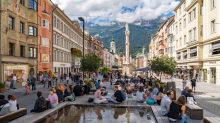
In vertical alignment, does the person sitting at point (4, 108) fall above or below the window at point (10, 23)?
below

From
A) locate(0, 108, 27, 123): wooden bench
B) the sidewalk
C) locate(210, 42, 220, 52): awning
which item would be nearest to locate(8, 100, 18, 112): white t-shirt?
locate(0, 108, 27, 123): wooden bench

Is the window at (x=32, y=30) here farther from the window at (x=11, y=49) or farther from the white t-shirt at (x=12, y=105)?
the white t-shirt at (x=12, y=105)

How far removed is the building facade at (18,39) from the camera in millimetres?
19781

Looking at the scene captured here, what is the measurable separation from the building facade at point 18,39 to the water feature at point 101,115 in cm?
1468

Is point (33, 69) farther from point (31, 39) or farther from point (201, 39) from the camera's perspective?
point (201, 39)

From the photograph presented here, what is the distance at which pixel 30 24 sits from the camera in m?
25.1

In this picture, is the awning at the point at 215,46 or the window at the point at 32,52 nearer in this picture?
the awning at the point at 215,46

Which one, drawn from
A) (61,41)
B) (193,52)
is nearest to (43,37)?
(61,41)

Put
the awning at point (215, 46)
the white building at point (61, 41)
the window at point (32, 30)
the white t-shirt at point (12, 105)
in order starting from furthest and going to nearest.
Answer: the white building at point (61, 41)
the window at point (32, 30)
the awning at point (215, 46)
the white t-shirt at point (12, 105)

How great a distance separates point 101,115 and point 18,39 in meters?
19.5

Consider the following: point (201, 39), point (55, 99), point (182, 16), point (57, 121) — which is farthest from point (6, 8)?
point (182, 16)

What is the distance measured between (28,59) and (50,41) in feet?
27.1

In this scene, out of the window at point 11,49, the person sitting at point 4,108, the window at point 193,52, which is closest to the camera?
the person sitting at point 4,108

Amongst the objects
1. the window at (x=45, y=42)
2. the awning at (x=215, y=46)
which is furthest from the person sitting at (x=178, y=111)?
the window at (x=45, y=42)
